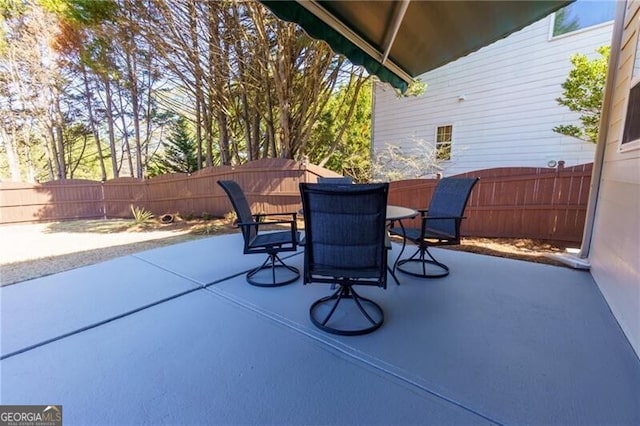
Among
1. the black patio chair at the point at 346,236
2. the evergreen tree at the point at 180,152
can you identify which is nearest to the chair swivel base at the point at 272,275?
the black patio chair at the point at 346,236

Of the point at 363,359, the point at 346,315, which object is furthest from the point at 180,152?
the point at 363,359

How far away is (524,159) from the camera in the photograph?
6035mm

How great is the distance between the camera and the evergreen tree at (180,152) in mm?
11656

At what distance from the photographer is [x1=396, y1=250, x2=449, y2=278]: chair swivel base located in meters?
2.99

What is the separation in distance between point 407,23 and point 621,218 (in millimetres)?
2322

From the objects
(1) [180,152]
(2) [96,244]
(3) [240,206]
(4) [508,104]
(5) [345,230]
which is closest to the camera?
(5) [345,230]

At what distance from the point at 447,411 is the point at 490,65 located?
7199 millimetres

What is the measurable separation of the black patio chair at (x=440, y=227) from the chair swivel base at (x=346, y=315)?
37.2 inches

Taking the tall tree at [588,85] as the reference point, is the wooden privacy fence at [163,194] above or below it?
below

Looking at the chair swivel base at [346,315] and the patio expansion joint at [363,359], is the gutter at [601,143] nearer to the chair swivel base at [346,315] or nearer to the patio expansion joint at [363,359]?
the chair swivel base at [346,315]

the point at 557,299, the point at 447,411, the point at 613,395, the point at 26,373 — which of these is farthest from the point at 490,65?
the point at 26,373

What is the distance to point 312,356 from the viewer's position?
1744 mm

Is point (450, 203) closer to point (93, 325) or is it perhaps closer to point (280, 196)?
point (93, 325)

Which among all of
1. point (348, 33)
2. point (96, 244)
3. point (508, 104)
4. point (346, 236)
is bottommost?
point (96, 244)
